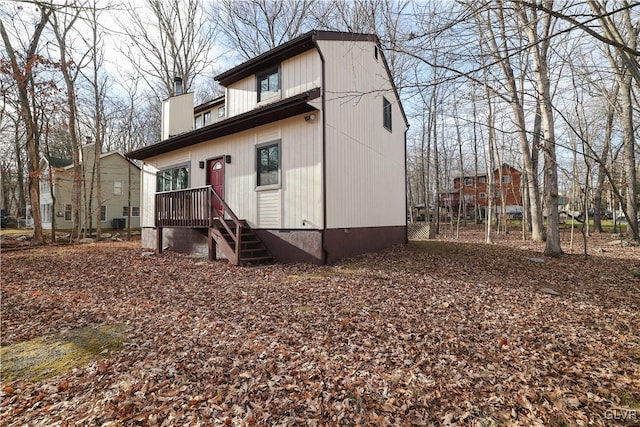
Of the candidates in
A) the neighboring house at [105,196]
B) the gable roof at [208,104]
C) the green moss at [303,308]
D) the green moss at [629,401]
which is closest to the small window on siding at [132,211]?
the neighboring house at [105,196]

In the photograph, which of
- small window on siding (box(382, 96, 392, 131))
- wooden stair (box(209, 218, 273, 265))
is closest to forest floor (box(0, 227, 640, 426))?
wooden stair (box(209, 218, 273, 265))

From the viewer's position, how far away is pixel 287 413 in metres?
2.41

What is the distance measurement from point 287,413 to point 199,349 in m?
1.57

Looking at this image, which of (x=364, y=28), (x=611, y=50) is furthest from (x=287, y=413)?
(x=364, y=28)

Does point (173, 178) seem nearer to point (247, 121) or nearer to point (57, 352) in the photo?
point (247, 121)

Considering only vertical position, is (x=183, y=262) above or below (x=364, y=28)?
below

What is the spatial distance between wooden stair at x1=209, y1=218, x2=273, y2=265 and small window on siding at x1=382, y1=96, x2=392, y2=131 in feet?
21.8

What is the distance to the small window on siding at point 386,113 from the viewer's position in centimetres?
1150

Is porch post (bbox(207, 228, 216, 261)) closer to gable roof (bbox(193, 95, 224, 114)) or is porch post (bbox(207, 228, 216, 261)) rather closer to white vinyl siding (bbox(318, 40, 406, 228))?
white vinyl siding (bbox(318, 40, 406, 228))

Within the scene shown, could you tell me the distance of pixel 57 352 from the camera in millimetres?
3572

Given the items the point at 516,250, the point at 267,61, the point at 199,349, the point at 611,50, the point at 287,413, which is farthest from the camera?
the point at 516,250

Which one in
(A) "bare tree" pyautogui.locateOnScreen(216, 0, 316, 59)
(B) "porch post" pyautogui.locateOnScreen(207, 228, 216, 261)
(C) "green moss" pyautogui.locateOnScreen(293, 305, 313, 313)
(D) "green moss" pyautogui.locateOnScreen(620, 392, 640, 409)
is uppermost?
(A) "bare tree" pyautogui.locateOnScreen(216, 0, 316, 59)

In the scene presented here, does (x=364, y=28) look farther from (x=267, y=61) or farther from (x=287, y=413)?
(x=287, y=413)

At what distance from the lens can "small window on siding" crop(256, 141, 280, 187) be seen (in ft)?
28.8
